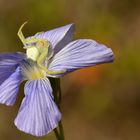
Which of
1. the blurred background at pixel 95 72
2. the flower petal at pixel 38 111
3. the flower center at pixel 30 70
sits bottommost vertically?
the blurred background at pixel 95 72

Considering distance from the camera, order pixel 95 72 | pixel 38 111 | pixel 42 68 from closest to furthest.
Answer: pixel 38 111 < pixel 42 68 < pixel 95 72

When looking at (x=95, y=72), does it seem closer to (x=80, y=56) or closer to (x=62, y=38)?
(x=62, y=38)

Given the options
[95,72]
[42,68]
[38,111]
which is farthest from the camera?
[95,72]

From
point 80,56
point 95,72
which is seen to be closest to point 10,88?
point 80,56

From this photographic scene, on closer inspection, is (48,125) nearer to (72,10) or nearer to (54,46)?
(54,46)

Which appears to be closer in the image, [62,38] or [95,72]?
[62,38]

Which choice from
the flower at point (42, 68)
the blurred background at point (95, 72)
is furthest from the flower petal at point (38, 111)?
the blurred background at point (95, 72)

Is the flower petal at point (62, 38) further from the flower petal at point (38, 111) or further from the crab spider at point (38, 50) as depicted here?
the flower petal at point (38, 111)
